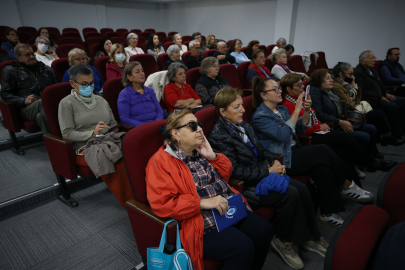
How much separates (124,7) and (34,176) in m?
8.82

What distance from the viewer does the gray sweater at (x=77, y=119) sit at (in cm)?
187

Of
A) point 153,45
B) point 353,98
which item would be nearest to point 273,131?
point 353,98

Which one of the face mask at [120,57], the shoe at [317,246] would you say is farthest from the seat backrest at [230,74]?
the shoe at [317,246]

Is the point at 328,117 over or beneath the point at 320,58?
beneath

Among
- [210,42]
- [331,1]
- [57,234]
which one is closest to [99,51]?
[210,42]

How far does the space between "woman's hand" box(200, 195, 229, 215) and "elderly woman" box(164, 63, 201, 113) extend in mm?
1604

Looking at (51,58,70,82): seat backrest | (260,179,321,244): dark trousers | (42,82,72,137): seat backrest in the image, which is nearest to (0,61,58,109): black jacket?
(51,58,70,82): seat backrest

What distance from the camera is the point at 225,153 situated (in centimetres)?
154

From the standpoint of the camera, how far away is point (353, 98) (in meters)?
3.08

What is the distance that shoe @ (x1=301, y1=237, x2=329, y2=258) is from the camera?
1.58 metres

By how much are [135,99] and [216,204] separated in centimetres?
145

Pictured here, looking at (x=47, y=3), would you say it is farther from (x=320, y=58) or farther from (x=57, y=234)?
(x=57, y=234)

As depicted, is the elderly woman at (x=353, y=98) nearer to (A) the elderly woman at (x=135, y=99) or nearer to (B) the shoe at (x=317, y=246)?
(B) the shoe at (x=317, y=246)

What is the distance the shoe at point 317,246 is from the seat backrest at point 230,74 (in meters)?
2.20
